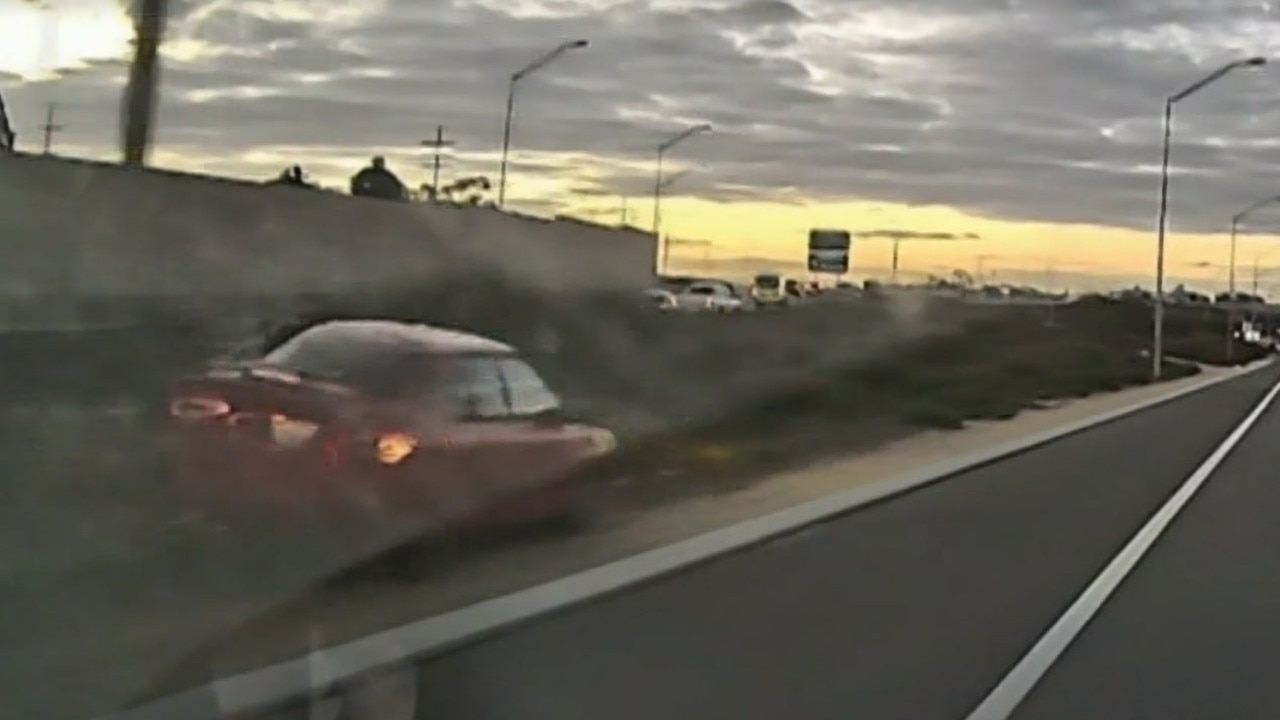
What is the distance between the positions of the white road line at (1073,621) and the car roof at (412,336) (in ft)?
15.7

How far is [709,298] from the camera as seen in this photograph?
40.3 metres

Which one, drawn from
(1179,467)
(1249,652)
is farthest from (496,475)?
(1179,467)

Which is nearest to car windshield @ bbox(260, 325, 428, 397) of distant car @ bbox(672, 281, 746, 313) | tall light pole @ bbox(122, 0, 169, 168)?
tall light pole @ bbox(122, 0, 169, 168)

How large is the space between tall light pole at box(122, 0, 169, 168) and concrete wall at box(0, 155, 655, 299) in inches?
16.6

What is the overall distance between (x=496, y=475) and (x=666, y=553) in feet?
4.69

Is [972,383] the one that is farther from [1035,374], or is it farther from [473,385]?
[473,385]

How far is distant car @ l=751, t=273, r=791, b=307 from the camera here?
43250mm

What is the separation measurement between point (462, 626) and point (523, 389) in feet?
14.8

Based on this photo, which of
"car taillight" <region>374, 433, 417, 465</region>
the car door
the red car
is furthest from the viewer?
the car door

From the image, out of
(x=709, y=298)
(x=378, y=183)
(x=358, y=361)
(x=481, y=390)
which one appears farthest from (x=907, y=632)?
(x=709, y=298)

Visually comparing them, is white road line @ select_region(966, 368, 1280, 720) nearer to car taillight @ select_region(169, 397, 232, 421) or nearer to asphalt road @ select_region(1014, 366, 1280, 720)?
asphalt road @ select_region(1014, 366, 1280, 720)

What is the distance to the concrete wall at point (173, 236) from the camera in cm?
1836

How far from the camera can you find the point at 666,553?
51.7 ft

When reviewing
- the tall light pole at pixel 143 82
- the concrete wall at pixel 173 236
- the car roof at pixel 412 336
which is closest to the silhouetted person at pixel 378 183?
the concrete wall at pixel 173 236
